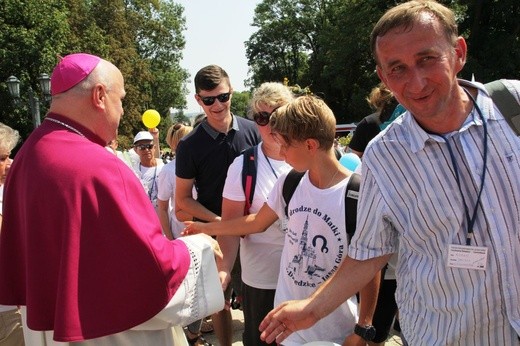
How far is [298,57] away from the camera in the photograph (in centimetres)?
5744

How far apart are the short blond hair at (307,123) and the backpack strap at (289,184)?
280 millimetres

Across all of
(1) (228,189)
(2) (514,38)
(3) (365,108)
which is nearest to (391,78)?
(1) (228,189)

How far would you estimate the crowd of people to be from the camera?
1.73 metres

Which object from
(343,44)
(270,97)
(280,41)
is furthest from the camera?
(280,41)

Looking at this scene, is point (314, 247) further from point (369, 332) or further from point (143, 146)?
point (143, 146)

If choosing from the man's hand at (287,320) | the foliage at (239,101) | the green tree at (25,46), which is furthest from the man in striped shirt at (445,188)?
the foliage at (239,101)

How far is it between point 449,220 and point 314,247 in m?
0.89

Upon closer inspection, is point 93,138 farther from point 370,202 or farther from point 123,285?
point 370,202

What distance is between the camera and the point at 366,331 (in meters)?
2.38

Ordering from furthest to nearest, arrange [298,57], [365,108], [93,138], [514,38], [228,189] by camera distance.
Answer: [298,57], [365,108], [514,38], [228,189], [93,138]

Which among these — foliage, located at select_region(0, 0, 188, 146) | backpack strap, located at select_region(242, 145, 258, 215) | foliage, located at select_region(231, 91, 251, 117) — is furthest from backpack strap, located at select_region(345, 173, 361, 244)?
foliage, located at select_region(231, 91, 251, 117)

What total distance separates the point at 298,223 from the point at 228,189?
2.91ft

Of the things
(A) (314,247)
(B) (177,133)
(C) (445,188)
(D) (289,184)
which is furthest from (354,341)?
(B) (177,133)

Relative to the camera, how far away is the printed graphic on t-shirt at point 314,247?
2473mm
